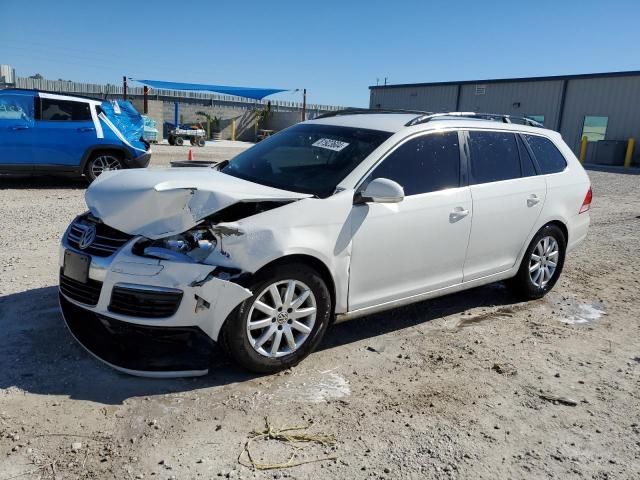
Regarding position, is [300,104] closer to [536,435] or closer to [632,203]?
[632,203]

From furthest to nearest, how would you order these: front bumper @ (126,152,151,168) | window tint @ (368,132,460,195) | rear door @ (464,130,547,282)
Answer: front bumper @ (126,152,151,168) → rear door @ (464,130,547,282) → window tint @ (368,132,460,195)

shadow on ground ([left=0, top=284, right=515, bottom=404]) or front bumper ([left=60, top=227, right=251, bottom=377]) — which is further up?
front bumper ([left=60, top=227, right=251, bottom=377])

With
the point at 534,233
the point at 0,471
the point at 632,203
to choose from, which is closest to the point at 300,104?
the point at 632,203

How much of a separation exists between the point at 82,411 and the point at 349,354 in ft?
6.02

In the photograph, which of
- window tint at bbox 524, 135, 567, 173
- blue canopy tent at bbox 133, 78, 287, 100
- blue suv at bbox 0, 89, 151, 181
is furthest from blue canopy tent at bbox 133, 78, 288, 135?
window tint at bbox 524, 135, 567, 173

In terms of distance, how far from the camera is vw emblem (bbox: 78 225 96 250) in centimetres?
362

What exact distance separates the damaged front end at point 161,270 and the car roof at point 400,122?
1226 mm

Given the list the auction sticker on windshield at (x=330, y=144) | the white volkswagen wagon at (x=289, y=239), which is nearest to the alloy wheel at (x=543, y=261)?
the white volkswagen wagon at (x=289, y=239)

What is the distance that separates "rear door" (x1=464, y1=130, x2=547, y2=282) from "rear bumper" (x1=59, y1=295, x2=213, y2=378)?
2.36 m

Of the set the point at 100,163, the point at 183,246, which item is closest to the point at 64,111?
the point at 100,163

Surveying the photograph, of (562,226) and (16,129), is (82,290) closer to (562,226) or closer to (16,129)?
(562,226)

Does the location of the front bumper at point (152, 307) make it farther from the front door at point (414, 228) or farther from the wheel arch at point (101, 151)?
the wheel arch at point (101, 151)

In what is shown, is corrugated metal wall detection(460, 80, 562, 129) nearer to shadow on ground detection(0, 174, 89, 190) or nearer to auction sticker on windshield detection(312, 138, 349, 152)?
shadow on ground detection(0, 174, 89, 190)

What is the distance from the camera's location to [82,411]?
3141mm
